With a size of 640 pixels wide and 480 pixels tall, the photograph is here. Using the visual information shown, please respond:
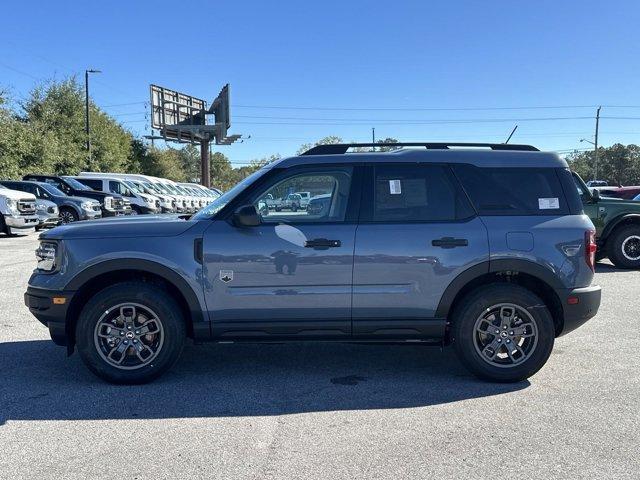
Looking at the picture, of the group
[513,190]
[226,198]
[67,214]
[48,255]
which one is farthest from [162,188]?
[513,190]

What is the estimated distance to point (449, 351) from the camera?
5.58 meters

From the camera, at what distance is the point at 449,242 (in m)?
4.45

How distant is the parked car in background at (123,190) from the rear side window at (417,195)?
20.9 meters

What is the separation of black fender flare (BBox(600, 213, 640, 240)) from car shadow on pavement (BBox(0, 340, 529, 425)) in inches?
270

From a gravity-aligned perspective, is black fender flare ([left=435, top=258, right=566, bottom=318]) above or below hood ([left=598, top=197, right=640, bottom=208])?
below

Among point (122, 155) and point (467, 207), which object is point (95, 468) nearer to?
point (467, 207)

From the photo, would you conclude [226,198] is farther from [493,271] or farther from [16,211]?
[16,211]

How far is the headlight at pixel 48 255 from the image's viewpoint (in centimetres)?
450

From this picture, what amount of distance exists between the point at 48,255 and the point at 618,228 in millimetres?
10180

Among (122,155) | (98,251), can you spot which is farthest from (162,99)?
(98,251)

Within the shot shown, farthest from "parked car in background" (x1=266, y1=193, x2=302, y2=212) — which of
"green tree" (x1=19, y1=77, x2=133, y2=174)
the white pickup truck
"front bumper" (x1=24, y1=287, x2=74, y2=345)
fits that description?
"green tree" (x1=19, y1=77, x2=133, y2=174)

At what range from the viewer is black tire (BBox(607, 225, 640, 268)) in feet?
35.4

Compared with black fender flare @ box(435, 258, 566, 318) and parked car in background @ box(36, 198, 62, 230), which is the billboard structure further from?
black fender flare @ box(435, 258, 566, 318)

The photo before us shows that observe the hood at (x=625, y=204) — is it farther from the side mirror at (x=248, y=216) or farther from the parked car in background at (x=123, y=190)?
the parked car in background at (x=123, y=190)
